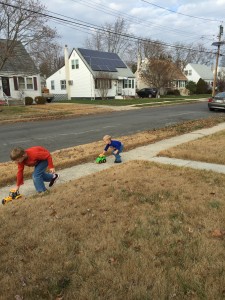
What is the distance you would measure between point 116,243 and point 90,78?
37.1 meters

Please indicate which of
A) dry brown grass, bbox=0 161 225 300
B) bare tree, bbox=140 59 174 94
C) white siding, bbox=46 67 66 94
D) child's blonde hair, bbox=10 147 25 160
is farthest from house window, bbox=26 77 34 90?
child's blonde hair, bbox=10 147 25 160

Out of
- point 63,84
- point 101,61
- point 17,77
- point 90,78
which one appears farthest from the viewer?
point 63,84

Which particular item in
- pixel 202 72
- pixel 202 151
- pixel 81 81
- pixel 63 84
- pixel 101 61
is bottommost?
pixel 202 151

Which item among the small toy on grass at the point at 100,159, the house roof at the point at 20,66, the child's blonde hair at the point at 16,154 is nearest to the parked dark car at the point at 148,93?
the house roof at the point at 20,66

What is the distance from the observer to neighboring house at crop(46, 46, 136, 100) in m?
39.3

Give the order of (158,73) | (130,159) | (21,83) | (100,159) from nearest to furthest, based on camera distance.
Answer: (100,159) < (130,159) < (21,83) < (158,73)

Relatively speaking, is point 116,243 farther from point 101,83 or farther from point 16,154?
point 101,83

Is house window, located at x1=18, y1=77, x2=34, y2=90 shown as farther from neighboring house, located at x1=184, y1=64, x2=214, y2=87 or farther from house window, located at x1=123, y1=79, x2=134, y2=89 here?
neighboring house, located at x1=184, y1=64, x2=214, y2=87

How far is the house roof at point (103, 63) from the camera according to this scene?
39906 mm

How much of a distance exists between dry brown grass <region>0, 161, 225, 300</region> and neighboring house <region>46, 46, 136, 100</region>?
115ft

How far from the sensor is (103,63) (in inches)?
1647

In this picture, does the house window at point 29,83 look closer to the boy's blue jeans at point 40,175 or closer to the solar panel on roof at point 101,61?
the solar panel on roof at point 101,61

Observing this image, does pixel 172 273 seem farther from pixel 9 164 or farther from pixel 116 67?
pixel 116 67

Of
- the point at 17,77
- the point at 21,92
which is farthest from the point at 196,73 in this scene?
the point at 17,77
